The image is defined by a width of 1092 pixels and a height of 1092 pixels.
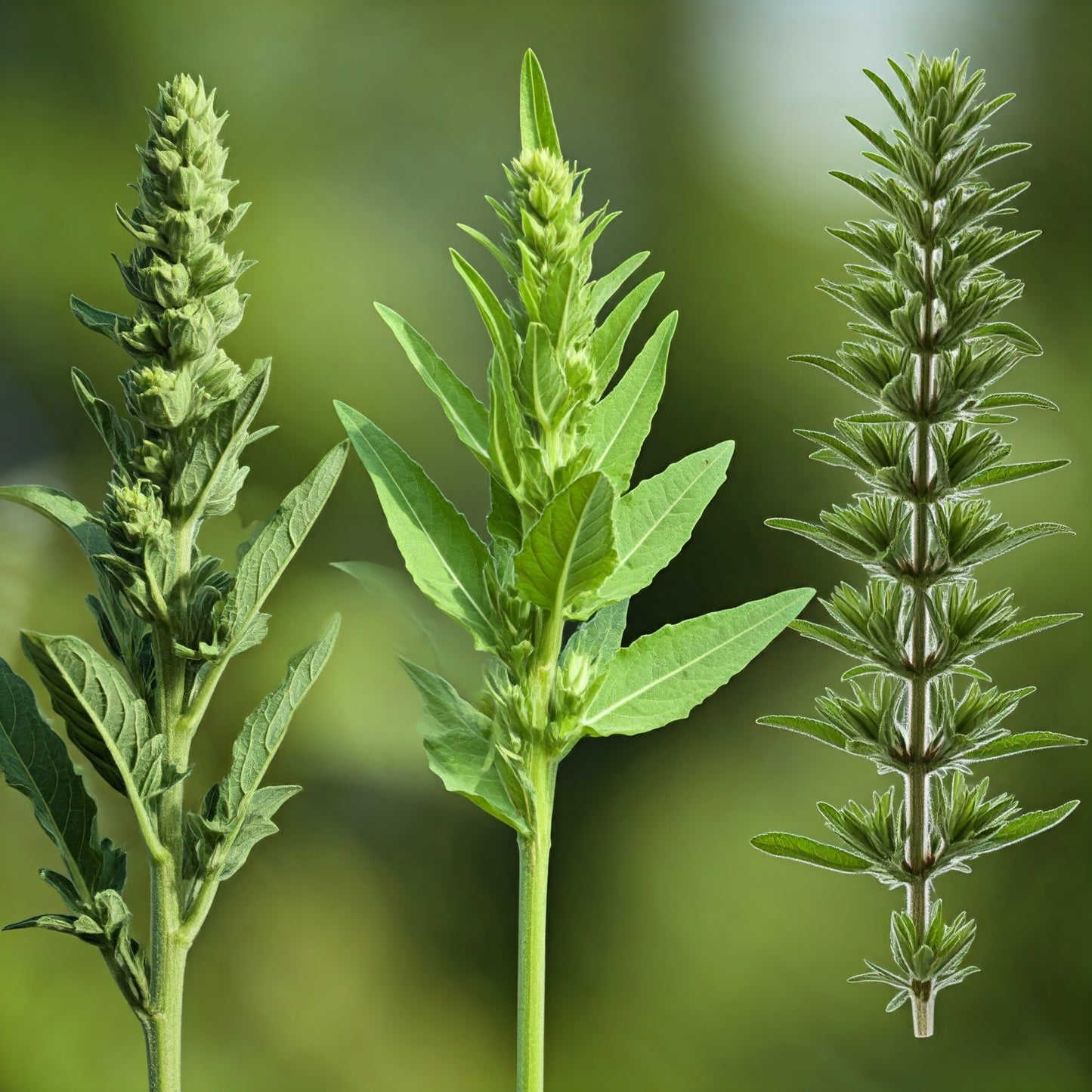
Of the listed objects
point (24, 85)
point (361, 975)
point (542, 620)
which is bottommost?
point (361, 975)

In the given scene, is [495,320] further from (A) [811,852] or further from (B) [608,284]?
(A) [811,852]

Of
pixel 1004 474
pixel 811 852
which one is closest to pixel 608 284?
pixel 1004 474

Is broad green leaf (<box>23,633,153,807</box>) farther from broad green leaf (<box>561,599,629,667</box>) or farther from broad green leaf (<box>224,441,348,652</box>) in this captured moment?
broad green leaf (<box>561,599,629,667</box>)

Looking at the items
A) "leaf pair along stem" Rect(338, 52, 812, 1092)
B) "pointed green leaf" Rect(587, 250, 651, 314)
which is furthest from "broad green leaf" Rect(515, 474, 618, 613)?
"pointed green leaf" Rect(587, 250, 651, 314)

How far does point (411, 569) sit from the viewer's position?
0.58 metres

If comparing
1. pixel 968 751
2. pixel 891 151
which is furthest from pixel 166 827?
pixel 891 151

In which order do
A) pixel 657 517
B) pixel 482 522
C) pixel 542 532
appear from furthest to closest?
pixel 482 522, pixel 657 517, pixel 542 532

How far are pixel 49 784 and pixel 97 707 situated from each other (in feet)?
0.23

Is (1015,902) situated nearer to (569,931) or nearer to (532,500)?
(569,931)

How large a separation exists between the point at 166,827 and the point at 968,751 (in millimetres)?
452

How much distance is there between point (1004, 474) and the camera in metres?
0.63

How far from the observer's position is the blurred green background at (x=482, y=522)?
790 millimetres

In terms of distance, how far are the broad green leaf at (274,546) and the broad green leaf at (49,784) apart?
4.6 inches

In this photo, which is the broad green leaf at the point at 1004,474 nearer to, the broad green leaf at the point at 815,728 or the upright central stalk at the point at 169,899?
the broad green leaf at the point at 815,728
